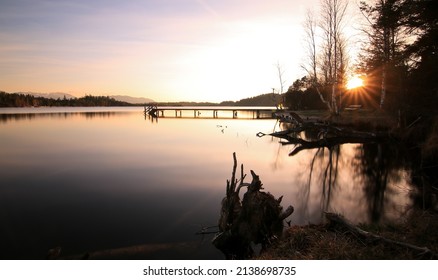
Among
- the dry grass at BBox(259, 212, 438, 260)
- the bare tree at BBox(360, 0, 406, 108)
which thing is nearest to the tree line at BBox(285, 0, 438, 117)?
the bare tree at BBox(360, 0, 406, 108)

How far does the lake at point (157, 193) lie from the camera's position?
841cm

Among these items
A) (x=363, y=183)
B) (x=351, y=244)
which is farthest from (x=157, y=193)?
(x=363, y=183)

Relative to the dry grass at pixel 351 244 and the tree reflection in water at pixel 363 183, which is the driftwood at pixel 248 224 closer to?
the dry grass at pixel 351 244

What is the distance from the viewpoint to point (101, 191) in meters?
13.1

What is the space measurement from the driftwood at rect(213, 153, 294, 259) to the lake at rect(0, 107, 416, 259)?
0.42 metres

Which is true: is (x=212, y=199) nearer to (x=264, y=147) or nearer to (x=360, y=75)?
(x=264, y=147)

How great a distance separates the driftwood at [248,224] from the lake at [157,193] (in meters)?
0.42

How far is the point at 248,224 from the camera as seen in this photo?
7586mm

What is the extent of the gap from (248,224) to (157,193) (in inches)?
257

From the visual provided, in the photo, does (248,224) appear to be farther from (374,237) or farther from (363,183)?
(363,183)

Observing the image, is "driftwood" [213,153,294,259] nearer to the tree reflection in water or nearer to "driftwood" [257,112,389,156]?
the tree reflection in water

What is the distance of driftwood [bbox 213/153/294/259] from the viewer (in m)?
7.54
